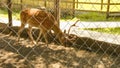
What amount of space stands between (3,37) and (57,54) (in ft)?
6.34

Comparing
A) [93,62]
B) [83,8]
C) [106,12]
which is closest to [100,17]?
[106,12]

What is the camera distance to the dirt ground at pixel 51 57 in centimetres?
520

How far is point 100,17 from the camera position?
11.9 metres

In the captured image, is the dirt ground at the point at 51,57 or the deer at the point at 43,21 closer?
the dirt ground at the point at 51,57

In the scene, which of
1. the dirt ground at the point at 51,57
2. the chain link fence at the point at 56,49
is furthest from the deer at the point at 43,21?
the dirt ground at the point at 51,57

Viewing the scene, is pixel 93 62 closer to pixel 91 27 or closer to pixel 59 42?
pixel 59 42

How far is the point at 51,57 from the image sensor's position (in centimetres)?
572

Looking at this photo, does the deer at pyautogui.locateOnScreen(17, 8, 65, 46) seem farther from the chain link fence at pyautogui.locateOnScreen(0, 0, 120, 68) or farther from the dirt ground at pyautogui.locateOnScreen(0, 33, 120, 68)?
the dirt ground at pyautogui.locateOnScreen(0, 33, 120, 68)

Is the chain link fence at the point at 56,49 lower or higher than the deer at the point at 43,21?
lower

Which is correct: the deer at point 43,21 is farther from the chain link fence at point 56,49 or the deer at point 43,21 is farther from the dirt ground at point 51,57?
the dirt ground at point 51,57

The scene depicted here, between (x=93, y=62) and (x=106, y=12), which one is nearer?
(x=93, y=62)

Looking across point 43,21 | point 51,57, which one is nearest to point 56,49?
point 51,57

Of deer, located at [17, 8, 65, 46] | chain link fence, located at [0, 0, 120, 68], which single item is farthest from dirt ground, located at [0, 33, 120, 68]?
deer, located at [17, 8, 65, 46]

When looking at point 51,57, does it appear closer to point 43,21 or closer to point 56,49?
point 56,49
